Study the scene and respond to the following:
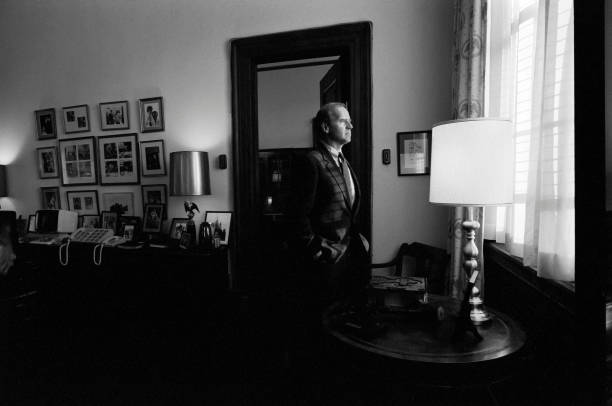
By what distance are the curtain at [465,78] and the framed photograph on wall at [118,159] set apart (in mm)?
3366

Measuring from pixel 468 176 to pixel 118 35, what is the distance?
411cm

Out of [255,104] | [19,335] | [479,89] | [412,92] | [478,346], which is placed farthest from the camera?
[255,104]

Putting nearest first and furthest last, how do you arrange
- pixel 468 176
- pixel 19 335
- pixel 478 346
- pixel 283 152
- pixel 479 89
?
1. pixel 478 346
2. pixel 468 176
3. pixel 479 89
4. pixel 19 335
5. pixel 283 152

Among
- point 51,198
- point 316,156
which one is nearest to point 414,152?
point 316,156

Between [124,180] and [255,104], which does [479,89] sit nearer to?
[255,104]

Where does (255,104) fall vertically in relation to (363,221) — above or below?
above

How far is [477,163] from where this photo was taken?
4.99 ft

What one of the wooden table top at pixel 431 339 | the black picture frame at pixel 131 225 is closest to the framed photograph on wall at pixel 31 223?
the black picture frame at pixel 131 225

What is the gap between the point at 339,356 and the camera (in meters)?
1.40

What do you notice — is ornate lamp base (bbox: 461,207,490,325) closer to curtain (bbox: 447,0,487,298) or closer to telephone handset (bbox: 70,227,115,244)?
curtain (bbox: 447,0,487,298)

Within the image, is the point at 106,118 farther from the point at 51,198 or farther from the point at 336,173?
the point at 336,173

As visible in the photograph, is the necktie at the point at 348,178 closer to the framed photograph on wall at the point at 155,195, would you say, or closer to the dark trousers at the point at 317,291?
the dark trousers at the point at 317,291

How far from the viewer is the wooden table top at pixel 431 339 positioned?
1.23 m

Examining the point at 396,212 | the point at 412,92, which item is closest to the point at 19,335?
the point at 396,212
